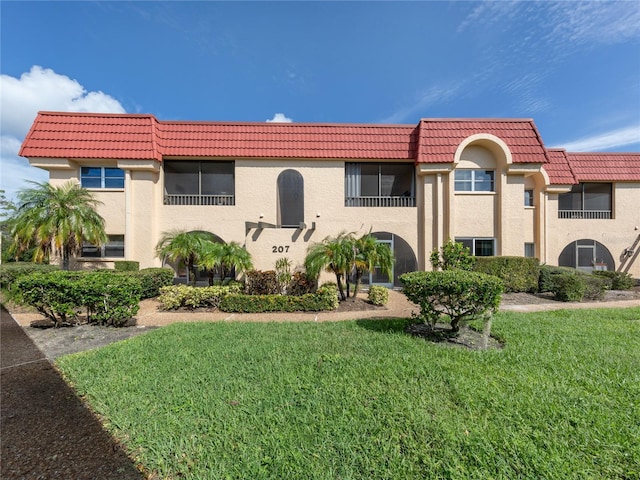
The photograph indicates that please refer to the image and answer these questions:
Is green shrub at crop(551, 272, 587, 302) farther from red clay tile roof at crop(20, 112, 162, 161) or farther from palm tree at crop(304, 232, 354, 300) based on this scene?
red clay tile roof at crop(20, 112, 162, 161)

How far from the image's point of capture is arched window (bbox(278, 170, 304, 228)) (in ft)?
42.2

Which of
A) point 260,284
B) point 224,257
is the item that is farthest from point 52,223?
point 260,284

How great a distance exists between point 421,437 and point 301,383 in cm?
166

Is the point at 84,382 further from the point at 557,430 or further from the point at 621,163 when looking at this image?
the point at 621,163

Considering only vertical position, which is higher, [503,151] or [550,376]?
[503,151]

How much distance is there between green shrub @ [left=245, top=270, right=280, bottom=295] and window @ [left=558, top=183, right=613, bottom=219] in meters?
17.4

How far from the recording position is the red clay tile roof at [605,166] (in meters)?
14.9

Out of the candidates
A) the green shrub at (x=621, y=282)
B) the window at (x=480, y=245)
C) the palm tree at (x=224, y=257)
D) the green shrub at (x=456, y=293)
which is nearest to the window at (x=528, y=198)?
the window at (x=480, y=245)

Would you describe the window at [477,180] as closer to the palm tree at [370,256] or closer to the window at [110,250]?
the palm tree at [370,256]

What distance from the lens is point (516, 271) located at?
11422mm

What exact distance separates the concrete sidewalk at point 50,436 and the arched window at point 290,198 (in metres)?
9.80

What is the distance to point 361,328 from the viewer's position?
6.28 meters

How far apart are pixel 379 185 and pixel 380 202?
0.96m

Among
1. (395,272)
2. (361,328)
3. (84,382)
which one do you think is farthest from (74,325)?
(395,272)
